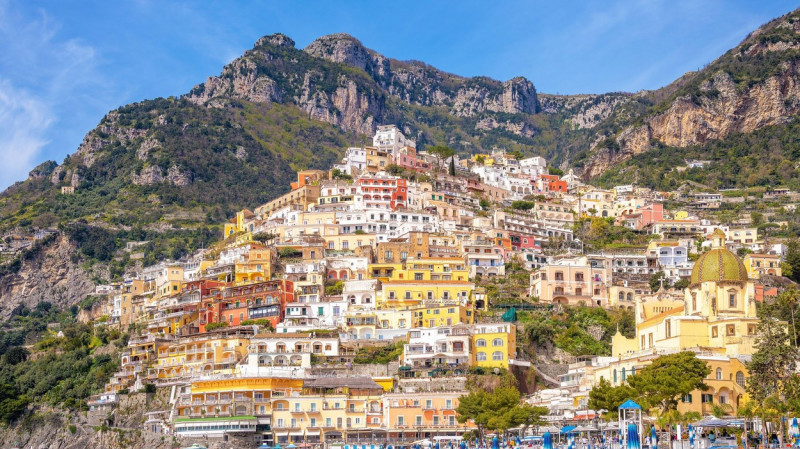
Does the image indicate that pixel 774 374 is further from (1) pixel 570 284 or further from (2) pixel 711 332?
(1) pixel 570 284

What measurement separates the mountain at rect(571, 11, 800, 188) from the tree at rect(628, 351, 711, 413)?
9283 centimetres

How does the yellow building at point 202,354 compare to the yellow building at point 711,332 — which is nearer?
the yellow building at point 711,332

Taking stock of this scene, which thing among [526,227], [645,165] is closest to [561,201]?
[526,227]

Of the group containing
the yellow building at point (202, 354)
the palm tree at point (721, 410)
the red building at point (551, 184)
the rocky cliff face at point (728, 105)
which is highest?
the rocky cliff face at point (728, 105)

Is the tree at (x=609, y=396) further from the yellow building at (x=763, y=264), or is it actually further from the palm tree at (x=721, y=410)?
the yellow building at (x=763, y=264)

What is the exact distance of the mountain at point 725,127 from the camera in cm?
15475

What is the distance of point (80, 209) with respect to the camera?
162m

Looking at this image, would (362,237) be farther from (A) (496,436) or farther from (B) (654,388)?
(B) (654,388)

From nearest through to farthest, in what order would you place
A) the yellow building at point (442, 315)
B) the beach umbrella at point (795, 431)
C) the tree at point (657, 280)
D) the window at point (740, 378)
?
the beach umbrella at point (795, 431) < the window at point (740, 378) < the yellow building at point (442, 315) < the tree at point (657, 280)

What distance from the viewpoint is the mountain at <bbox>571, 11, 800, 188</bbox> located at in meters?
155

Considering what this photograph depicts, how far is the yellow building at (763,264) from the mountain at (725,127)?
47517mm

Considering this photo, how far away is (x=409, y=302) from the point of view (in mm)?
90562

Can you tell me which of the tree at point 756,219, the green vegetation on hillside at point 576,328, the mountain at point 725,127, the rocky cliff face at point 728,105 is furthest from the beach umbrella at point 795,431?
the rocky cliff face at point 728,105

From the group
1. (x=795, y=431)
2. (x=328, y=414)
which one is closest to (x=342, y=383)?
(x=328, y=414)
